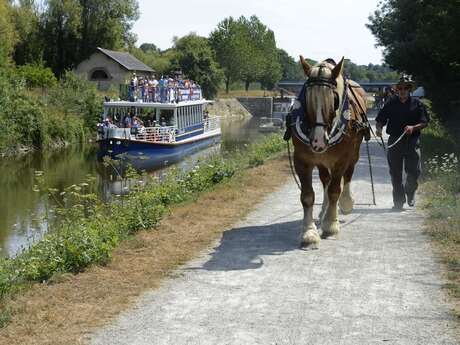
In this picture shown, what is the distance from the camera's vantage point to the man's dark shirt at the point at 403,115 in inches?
390

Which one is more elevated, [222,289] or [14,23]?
[14,23]

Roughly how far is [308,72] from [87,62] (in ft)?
188

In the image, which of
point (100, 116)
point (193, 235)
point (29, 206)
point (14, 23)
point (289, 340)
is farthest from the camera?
point (14, 23)

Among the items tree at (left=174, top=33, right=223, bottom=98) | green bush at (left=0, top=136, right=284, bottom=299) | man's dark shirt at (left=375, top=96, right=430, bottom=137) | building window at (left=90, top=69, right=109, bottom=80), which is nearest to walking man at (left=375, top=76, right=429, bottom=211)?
man's dark shirt at (left=375, top=96, right=430, bottom=137)

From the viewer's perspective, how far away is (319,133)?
7.09 meters

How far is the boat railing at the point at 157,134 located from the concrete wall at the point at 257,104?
49.2 m

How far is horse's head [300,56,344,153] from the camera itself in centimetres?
712

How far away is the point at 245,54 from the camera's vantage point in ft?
292

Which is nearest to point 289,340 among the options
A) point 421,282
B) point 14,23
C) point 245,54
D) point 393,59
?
point 421,282

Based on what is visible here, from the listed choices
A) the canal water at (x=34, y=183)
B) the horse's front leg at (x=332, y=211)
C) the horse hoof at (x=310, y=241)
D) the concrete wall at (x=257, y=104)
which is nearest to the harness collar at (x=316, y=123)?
the horse's front leg at (x=332, y=211)

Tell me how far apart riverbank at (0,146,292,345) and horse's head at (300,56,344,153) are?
1.80 m

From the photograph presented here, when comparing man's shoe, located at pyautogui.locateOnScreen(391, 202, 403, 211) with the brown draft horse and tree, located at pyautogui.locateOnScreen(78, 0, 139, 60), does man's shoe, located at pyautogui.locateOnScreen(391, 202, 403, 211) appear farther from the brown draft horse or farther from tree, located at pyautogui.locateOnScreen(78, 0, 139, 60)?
tree, located at pyautogui.locateOnScreen(78, 0, 139, 60)

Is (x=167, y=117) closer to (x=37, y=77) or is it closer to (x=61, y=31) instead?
(x=37, y=77)

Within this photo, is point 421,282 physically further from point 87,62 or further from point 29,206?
point 87,62
